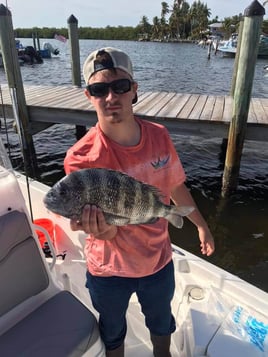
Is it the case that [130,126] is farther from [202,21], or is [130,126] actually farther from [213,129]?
[202,21]

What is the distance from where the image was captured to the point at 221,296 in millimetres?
2424

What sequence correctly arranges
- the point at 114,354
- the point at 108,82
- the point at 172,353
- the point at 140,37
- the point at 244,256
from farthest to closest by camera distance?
the point at 140,37, the point at 244,256, the point at 172,353, the point at 114,354, the point at 108,82

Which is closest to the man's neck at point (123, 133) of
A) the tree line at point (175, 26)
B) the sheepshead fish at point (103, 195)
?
the sheepshead fish at point (103, 195)

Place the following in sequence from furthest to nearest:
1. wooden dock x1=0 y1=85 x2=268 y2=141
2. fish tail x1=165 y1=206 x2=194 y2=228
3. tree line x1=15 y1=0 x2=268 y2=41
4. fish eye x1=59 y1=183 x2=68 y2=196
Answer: tree line x1=15 y1=0 x2=268 y2=41 → wooden dock x1=0 y1=85 x2=268 y2=141 → fish tail x1=165 y1=206 x2=194 y2=228 → fish eye x1=59 y1=183 x2=68 y2=196

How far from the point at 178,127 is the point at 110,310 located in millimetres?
4935

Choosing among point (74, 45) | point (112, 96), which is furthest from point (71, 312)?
point (74, 45)

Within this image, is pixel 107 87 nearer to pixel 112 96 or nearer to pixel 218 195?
pixel 112 96

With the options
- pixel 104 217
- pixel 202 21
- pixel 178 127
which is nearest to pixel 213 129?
pixel 178 127

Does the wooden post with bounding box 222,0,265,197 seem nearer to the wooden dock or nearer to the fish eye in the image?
the wooden dock

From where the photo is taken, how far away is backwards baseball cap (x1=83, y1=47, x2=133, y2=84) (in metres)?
1.67

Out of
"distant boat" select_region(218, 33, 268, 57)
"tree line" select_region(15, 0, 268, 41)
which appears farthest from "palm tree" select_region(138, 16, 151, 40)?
"distant boat" select_region(218, 33, 268, 57)

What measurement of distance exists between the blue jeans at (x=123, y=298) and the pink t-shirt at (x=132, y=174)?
0.20 feet

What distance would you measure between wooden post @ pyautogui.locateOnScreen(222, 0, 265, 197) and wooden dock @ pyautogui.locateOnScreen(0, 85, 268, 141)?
12.2 inches

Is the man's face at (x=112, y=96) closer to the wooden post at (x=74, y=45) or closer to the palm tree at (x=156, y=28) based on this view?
the wooden post at (x=74, y=45)
